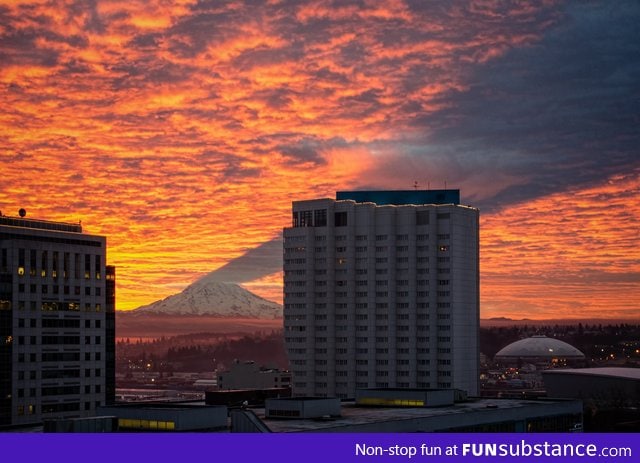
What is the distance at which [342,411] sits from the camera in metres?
191

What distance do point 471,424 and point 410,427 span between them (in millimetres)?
19987

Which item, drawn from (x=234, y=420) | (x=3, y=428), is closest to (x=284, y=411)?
(x=234, y=420)
